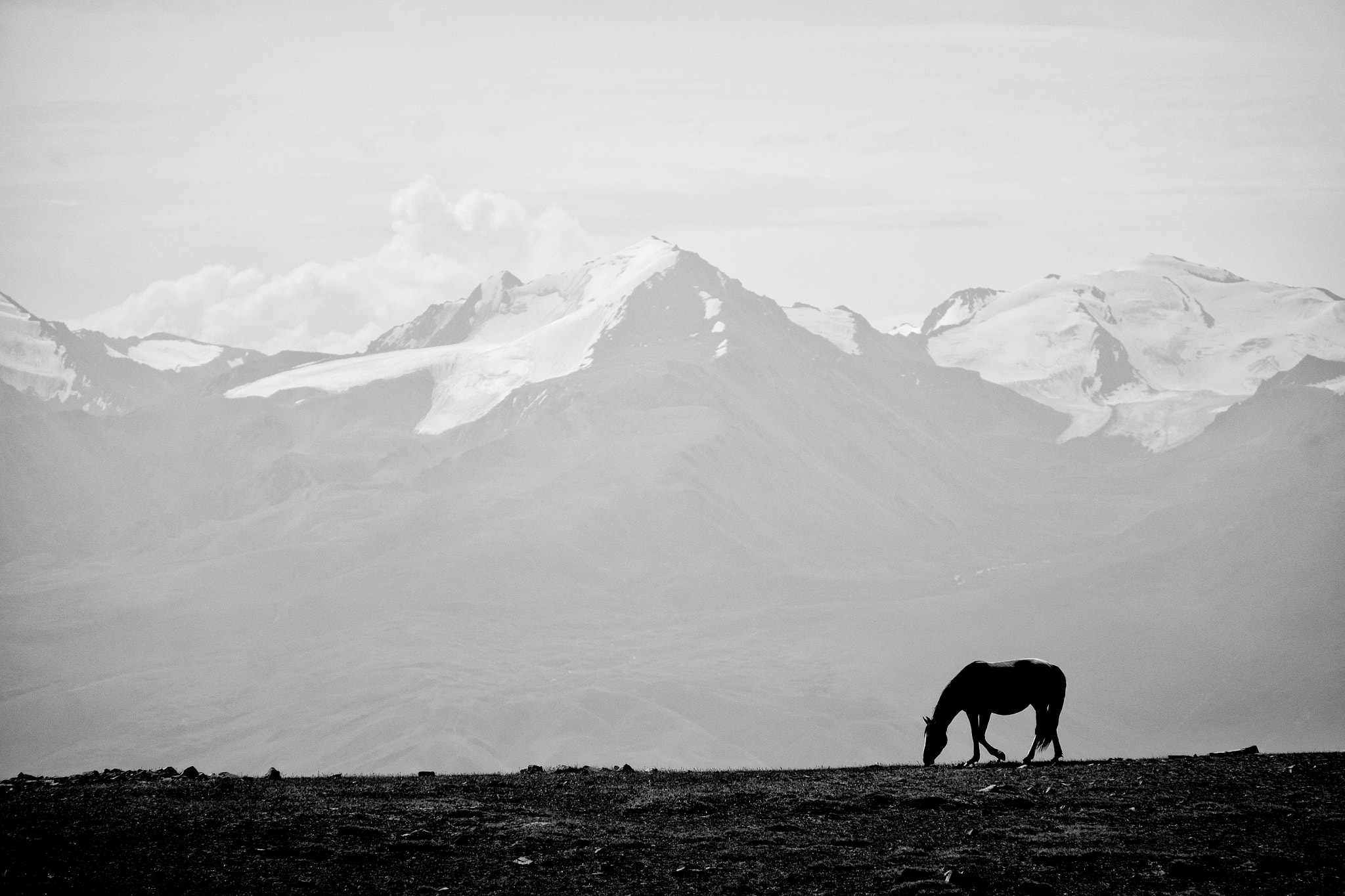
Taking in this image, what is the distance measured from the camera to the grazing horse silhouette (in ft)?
135

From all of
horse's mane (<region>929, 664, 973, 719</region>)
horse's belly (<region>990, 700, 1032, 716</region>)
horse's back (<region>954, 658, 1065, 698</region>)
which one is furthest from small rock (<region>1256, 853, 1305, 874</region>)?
horse's mane (<region>929, 664, 973, 719</region>)

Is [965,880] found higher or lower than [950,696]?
lower

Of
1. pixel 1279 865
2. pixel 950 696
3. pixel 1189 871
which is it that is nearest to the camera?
pixel 1189 871

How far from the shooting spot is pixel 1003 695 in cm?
4131

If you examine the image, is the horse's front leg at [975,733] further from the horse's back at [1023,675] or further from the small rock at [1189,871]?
the small rock at [1189,871]

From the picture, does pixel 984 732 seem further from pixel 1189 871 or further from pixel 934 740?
pixel 1189 871

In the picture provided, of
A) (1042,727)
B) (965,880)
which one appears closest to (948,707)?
(1042,727)

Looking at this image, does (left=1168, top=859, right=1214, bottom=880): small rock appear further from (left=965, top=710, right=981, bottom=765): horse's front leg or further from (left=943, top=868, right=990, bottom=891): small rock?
(left=965, top=710, right=981, bottom=765): horse's front leg

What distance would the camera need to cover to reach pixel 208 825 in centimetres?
2927

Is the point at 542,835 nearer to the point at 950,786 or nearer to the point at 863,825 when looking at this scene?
the point at 863,825

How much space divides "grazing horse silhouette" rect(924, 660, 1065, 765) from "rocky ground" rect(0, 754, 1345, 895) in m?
4.75

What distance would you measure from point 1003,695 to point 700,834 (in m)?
15.1

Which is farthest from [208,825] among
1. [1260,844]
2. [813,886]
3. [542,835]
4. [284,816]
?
[1260,844]

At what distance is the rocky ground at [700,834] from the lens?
83.8 feet
